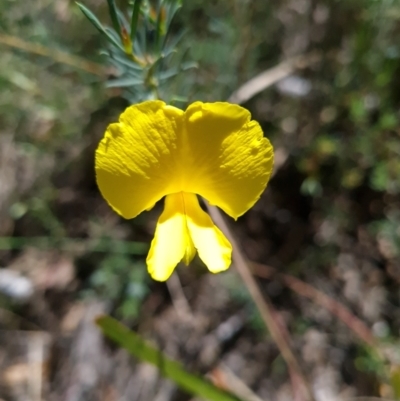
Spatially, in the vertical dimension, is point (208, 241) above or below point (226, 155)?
below

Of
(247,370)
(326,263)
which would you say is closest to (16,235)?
(247,370)

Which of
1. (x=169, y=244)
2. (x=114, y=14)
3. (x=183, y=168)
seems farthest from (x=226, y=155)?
(x=114, y=14)

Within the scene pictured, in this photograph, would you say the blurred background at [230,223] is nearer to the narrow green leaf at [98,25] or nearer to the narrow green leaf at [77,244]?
the narrow green leaf at [77,244]

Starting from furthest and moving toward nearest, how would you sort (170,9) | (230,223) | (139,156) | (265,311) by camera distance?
(230,223) → (265,311) → (170,9) → (139,156)

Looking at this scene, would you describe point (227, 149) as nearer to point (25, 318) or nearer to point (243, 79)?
point (243, 79)

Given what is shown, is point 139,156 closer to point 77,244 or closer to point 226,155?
point 226,155

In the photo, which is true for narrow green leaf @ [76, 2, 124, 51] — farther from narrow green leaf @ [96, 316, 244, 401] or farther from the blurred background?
narrow green leaf @ [96, 316, 244, 401]

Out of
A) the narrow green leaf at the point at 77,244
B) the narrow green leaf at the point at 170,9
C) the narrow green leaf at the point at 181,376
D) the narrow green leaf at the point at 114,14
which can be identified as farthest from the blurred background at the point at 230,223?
the narrow green leaf at the point at 114,14
